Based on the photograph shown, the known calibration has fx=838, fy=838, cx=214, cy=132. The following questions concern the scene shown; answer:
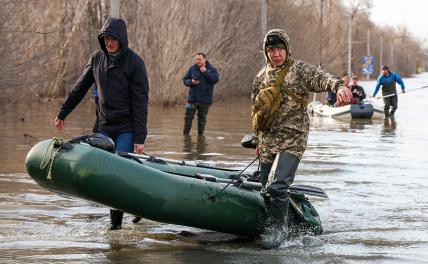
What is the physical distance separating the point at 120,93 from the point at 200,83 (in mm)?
9794

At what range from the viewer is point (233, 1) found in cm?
4306

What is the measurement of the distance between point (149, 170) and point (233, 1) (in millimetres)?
36580

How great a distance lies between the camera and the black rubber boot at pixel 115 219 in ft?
25.8

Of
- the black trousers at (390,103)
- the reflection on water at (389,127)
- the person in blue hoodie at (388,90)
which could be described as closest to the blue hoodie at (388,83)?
the person in blue hoodie at (388,90)

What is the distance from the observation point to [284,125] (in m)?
7.43

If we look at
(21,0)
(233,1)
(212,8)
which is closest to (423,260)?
(21,0)

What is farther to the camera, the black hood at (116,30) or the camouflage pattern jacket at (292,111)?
the black hood at (116,30)

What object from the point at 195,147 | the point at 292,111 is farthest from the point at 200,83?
the point at 292,111

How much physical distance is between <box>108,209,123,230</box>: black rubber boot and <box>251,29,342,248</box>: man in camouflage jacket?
56.0 inches

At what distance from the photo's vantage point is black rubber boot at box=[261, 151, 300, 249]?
24.1 ft

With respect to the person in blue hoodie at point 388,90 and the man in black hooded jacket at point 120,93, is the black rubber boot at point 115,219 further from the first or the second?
the person in blue hoodie at point 388,90

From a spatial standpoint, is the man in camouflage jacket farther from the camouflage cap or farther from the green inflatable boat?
the green inflatable boat

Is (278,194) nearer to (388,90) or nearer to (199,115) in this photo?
(199,115)

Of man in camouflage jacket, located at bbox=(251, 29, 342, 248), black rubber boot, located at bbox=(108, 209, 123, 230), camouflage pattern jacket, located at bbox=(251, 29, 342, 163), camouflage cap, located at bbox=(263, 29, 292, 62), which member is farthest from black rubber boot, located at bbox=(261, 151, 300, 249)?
black rubber boot, located at bbox=(108, 209, 123, 230)
